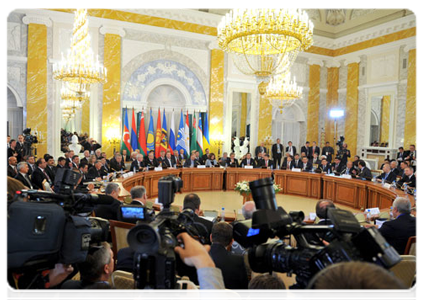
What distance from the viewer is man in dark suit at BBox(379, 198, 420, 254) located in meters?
3.28

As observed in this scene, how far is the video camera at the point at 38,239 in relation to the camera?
4.02 feet

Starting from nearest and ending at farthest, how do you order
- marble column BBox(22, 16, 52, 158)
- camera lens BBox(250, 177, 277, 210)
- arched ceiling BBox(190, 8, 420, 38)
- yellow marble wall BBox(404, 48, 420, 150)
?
1. camera lens BBox(250, 177, 277, 210)
2. marble column BBox(22, 16, 52, 158)
3. yellow marble wall BBox(404, 48, 420, 150)
4. arched ceiling BBox(190, 8, 420, 38)

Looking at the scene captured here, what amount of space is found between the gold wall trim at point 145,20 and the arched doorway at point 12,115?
3.25 metres

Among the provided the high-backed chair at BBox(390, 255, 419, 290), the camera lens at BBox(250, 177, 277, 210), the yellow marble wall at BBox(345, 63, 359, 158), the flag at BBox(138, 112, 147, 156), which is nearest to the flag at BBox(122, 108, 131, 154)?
the flag at BBox(138, 112, 147, 156)

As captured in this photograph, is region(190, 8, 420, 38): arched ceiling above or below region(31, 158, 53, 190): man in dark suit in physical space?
above

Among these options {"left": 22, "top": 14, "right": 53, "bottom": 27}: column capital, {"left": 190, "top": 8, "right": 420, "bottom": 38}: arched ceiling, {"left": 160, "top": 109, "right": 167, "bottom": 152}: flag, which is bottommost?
{"left": 160, "top": 109, "right": 167, "bottom": 152}: flag

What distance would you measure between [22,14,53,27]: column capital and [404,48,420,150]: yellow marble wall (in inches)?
519

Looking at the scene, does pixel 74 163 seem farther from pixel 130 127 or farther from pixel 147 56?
pixel 147 56

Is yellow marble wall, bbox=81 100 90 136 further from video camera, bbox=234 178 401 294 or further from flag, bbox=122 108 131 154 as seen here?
video camera, bbox=234 178 401 294

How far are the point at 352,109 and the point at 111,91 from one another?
1065 centimetres

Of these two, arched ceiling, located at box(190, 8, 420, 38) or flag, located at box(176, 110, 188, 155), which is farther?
arched ceiling, located at box(190, 8, 420, 38)

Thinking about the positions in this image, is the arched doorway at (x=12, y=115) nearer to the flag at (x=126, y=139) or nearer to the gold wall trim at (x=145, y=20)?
the gold wall trim at (x=145, y=20)

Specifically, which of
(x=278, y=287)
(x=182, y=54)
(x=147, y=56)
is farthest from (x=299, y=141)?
(x=278, y=287)

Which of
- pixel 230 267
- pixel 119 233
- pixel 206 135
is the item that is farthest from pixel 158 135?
pixel 230 267
